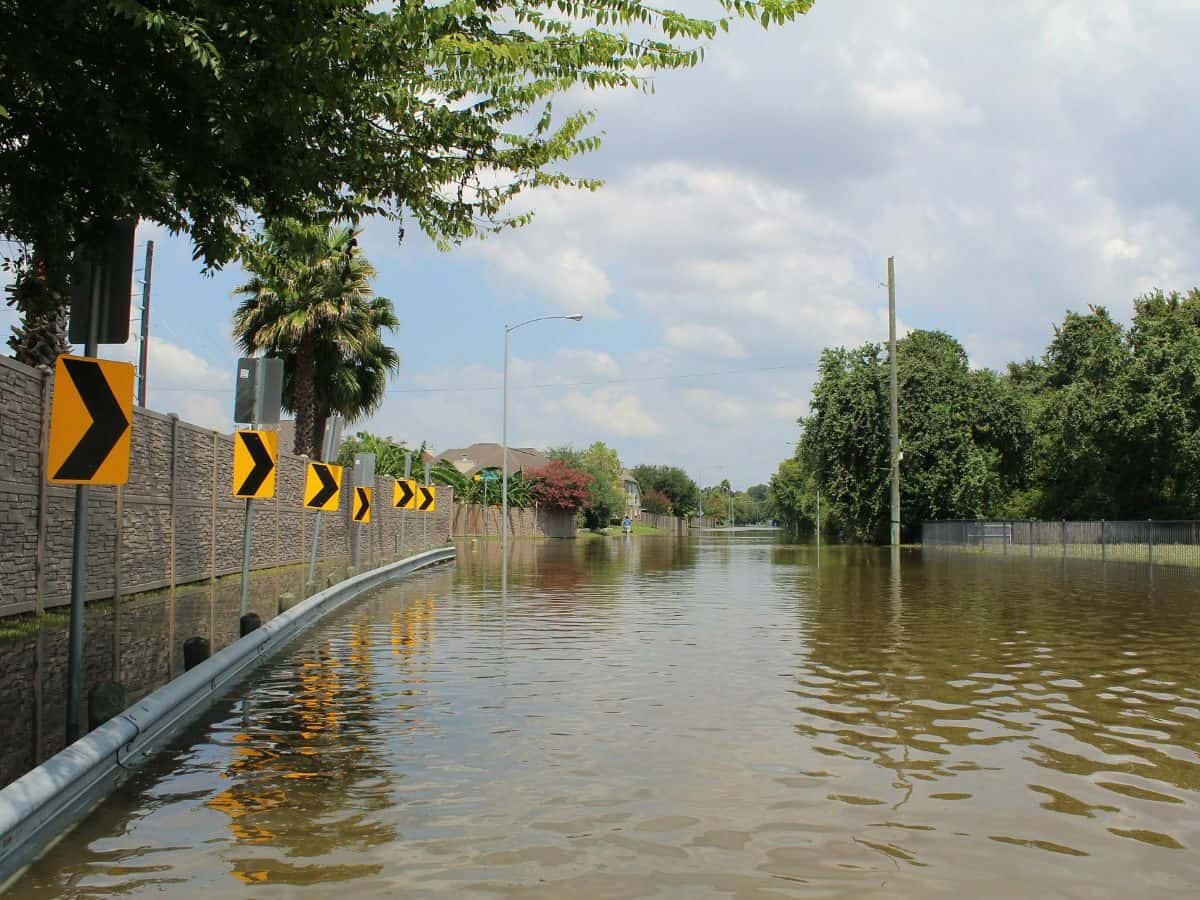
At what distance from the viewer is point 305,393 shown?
3700cm

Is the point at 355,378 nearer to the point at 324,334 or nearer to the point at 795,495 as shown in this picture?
the point at 324,334

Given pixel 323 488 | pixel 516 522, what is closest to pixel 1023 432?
pixel 516 522

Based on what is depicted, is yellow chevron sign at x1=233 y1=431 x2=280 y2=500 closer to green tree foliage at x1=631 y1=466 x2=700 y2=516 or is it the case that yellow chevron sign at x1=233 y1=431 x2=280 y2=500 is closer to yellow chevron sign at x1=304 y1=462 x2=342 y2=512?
yellow chevron sign at x1=304 y1=462 x2=342 y2=512

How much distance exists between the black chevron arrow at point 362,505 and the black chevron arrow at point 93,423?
55.8 ft

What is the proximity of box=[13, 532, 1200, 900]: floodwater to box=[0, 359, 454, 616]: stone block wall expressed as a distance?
4199 mm

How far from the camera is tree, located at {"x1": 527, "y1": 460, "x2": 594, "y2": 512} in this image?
306 ft

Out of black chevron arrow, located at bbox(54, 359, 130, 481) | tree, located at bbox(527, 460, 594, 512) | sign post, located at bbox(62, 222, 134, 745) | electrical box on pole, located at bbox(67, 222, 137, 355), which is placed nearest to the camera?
sign post, located at bbox(62, 222, 134, 745)

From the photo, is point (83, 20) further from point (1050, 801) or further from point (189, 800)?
point (1050, 801)

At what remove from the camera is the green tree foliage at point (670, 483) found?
18462 cm

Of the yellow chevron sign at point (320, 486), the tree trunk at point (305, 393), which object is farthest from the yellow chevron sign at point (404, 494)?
the yellow chevron sign at point (320, 486)

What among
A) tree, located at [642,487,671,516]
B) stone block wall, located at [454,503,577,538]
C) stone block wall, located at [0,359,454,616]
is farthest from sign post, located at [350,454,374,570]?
tree, located at [642,487,671,516]

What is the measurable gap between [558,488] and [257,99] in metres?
84.7

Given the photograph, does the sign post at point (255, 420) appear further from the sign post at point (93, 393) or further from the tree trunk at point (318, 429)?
the tree trunk at point (318, 429)

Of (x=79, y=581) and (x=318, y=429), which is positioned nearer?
(x=79, y=581)
